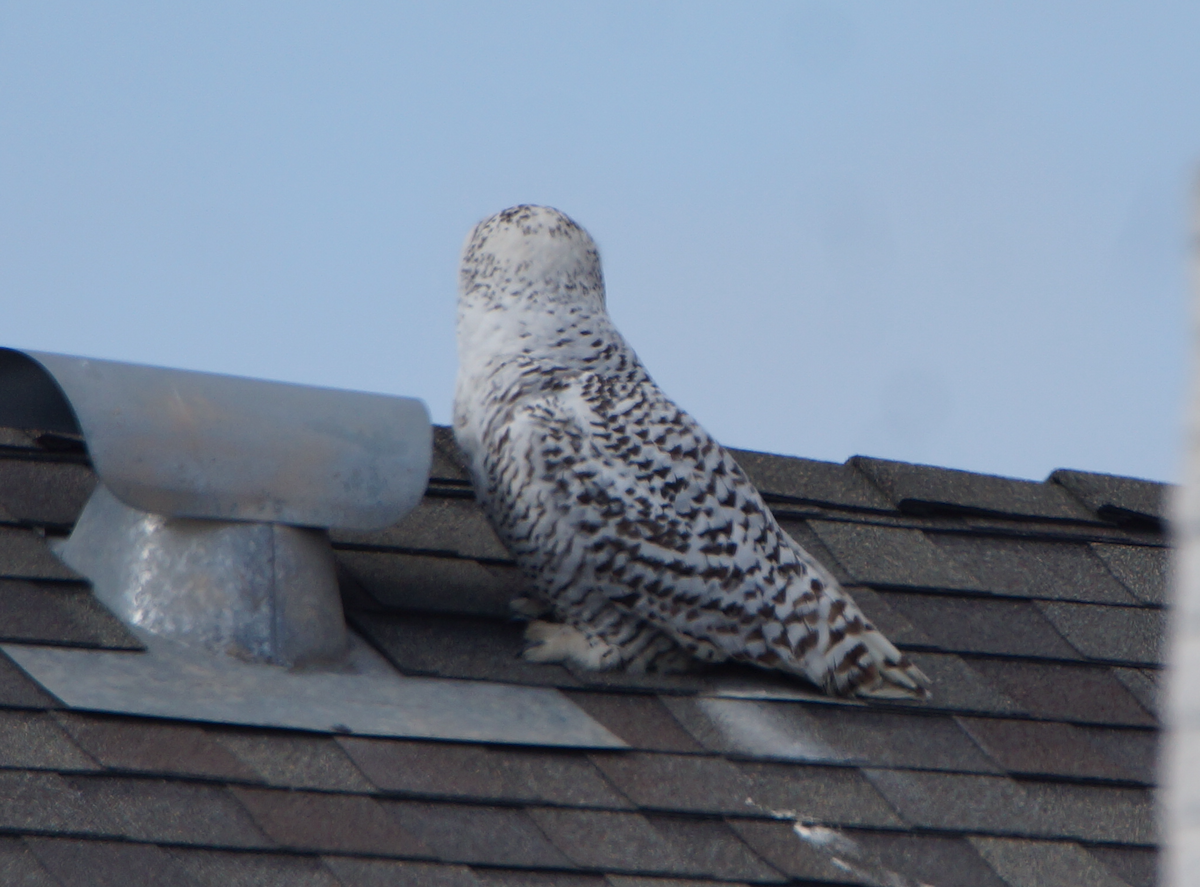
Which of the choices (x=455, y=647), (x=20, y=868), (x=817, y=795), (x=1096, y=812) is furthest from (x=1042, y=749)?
(x=20, y=868)

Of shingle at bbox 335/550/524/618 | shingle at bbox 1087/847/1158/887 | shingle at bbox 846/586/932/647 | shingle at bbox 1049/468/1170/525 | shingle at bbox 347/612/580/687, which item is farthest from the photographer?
shingle at bbox 1049/468/1170/525

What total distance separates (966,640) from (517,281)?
47.7 inches

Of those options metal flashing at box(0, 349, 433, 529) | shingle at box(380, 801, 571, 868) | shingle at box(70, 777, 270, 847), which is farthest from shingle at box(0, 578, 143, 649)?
shingle at box(380, 801, 571, 868)

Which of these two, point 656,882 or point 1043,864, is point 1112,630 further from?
point 656,882

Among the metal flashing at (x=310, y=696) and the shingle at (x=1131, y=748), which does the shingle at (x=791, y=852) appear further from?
the shingle at (x=1131, y=748)

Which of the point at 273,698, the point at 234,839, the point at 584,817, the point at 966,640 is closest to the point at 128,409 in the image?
the point at 273,698

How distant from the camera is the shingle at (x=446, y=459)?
405 cm

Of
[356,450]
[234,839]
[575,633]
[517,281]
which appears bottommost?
[234,839]

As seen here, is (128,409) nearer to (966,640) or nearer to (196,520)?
(196,520)

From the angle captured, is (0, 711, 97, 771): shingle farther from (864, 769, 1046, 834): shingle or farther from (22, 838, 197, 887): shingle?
(864, 769, 1046, 834): shingle

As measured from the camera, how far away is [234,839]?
273cm

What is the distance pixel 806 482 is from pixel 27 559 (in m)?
1.88

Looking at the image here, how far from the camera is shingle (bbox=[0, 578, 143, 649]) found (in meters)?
3.09

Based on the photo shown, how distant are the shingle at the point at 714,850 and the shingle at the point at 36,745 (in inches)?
36.5
